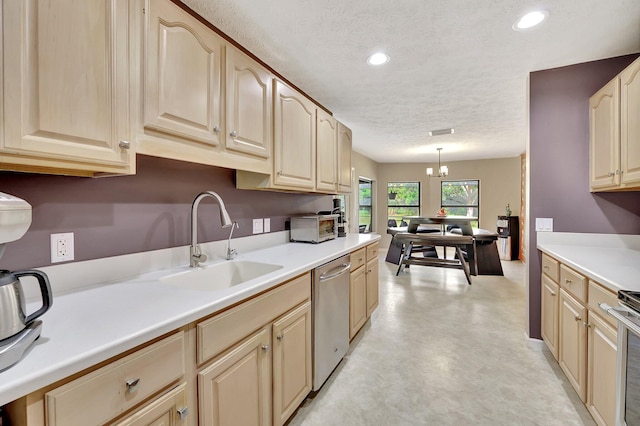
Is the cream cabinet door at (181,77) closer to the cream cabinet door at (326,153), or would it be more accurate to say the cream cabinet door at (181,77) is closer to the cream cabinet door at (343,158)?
the cream cabinet door at (326,153)

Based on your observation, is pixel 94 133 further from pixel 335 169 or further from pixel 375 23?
pixel 335 169

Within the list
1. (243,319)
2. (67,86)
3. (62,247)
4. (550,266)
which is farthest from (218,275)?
(550,266)

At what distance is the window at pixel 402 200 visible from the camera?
7551 millimetres

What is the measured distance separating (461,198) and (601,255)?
5.62 metres

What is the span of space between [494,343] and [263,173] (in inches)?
102

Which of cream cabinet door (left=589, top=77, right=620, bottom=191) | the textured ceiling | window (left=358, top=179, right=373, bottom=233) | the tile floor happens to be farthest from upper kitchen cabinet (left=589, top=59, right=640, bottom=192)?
window (left=358, top=179, right=373, bottom=233)

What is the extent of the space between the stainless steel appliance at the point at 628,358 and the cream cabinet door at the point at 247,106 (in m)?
1.97

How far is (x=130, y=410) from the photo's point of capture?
797mm

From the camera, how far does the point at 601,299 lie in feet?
4.62

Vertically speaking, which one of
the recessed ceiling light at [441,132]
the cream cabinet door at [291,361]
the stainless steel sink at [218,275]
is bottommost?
the cream cabinet door at [291,361]

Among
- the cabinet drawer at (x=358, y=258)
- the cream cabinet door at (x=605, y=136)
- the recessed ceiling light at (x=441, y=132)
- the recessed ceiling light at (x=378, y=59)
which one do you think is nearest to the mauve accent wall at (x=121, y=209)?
the cabinet drawer at (x=358, y=258)

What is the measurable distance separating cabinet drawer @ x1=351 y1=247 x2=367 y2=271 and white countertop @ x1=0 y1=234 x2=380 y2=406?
0.97 m

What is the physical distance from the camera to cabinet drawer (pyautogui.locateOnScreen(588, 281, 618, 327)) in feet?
4.28

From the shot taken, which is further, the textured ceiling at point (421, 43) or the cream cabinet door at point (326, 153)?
the cream cabinet door at point (326, 153)
